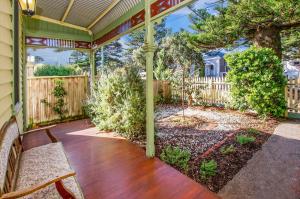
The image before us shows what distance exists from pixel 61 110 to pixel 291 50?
14955mm

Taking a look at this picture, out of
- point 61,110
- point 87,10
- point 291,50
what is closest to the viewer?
point 87,10

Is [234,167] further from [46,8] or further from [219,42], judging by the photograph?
[219,42]

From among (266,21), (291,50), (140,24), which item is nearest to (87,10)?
(140,24)

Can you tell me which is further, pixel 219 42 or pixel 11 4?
pixel 219 42

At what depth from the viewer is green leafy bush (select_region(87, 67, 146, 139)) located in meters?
4.90

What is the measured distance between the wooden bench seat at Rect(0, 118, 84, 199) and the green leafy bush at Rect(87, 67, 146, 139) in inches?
83.7

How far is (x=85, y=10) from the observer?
5352 millimetres

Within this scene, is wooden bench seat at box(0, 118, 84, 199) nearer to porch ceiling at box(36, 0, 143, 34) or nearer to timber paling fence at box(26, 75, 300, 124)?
porch ceiling at box(36, 0, 143, 34)

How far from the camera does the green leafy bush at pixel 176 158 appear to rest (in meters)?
3.88

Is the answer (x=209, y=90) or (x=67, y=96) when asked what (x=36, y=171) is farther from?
(x=209, y=90)

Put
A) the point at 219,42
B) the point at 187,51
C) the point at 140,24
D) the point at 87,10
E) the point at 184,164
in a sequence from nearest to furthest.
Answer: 1. the point at 184,164
2. the point at 140,24
3. the point at 87,10
4. the point at 219,42
5. the point at 187,51

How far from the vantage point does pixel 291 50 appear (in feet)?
47.0

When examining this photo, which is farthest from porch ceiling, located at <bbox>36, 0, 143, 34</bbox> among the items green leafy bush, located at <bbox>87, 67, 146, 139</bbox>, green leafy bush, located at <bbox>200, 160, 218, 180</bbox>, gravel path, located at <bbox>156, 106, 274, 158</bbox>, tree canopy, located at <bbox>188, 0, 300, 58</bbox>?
tree canopy, located at <bbox>188, 0, 300, 58</bbox>

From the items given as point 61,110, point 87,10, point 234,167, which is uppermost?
point 87,10
